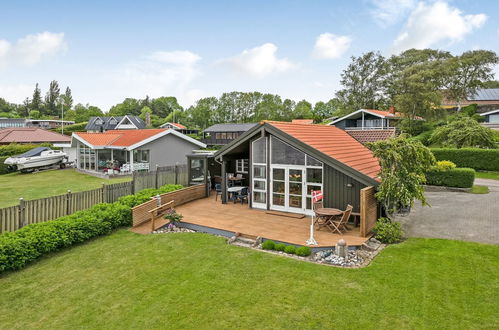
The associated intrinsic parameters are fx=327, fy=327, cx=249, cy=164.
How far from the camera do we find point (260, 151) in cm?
1302

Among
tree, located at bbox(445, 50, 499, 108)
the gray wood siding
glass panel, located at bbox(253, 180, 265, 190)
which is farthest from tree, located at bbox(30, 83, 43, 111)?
the gray wood siding

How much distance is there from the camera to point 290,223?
1123 cm

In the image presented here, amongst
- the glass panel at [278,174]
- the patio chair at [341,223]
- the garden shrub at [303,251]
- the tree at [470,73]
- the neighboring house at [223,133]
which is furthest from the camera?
the neighboring house at [223,133]

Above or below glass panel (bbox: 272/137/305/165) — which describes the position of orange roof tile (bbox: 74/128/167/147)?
above

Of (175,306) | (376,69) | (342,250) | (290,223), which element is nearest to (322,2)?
(290,223)

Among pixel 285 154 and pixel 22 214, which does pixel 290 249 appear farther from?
pixel 22 214

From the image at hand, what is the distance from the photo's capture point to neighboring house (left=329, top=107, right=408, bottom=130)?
3710 centimetres

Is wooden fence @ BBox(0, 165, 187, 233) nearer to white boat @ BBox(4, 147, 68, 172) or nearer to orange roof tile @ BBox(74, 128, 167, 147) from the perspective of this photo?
orange roof tile @ BBox(74, 128, 167, 147)

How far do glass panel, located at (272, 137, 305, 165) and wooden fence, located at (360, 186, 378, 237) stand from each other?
2.74m

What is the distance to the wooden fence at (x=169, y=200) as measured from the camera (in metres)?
11.7

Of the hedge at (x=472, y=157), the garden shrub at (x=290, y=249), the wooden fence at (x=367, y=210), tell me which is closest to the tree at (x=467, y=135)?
the hedge at (x=472, y=157)

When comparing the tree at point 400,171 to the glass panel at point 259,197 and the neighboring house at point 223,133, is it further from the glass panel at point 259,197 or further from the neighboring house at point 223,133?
the neighboring house at point 223,133

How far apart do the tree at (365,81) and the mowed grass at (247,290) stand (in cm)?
4854

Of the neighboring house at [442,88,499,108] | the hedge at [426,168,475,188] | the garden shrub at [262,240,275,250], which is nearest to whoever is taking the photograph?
the garden shrub at [262,240,275,250]
